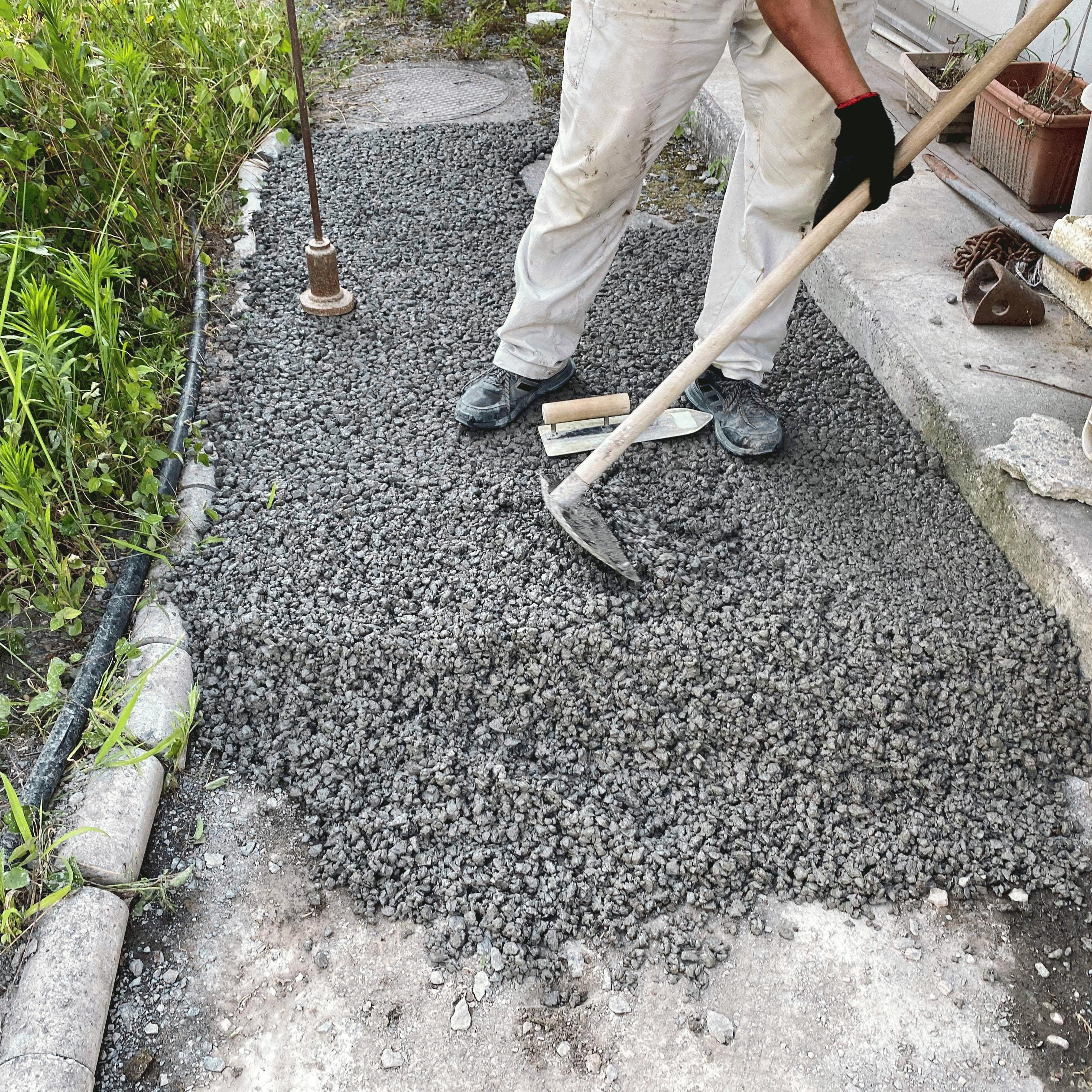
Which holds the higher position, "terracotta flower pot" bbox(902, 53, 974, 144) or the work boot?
"terracotta flower pot" bbox(902, 53, 974, 144)

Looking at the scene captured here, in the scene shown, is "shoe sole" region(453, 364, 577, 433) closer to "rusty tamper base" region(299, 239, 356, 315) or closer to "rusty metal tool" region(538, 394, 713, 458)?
"rusty metal tool" region(538, 394, 713, 458)

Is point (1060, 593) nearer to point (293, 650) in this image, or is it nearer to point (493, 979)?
point (493, 979)

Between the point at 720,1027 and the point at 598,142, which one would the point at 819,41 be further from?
the point at 720,1027

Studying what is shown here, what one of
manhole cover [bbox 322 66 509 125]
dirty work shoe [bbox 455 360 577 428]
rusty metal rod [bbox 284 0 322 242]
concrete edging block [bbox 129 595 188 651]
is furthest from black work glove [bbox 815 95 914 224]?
manhole cover [bbox 322 66 509 125]

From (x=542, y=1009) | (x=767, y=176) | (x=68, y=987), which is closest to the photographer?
(x=68, y=987)

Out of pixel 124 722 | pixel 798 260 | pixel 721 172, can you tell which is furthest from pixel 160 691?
pixel 721 172

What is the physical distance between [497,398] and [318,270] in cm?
97

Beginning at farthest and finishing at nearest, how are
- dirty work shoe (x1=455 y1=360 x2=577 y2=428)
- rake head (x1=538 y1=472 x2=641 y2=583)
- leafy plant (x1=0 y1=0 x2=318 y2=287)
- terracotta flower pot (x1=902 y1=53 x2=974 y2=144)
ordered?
1. terracotta flower pot (x1=902 y1=53 x2=974 y2=144)
2. leafy plant (x1=0 y1=0 x2=318 y2=287)
3. dirty work shoe (x1=455 y1=360 x2=577 y2=428)
4. rake head (x1=538 y1=472 x2=641 y2=583)

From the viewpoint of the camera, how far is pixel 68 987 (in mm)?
1595

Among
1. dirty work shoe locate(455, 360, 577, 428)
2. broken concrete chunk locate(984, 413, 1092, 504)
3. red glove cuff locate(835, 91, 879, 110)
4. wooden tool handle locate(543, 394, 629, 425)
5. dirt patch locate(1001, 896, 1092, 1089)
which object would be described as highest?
red glove cuff locate(835, 91, 879, 110)

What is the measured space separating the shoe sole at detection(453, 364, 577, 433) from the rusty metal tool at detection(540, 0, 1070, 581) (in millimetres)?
339

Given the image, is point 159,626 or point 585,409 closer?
point 159,626

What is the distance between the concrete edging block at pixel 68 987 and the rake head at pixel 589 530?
4.07ft

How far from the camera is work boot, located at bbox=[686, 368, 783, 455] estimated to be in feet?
8.80
